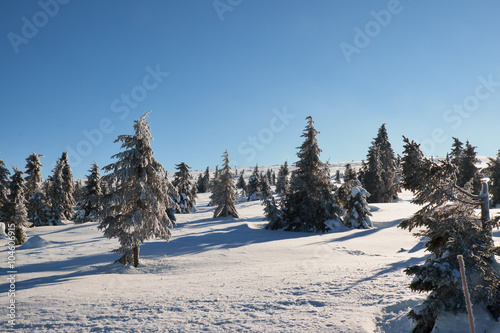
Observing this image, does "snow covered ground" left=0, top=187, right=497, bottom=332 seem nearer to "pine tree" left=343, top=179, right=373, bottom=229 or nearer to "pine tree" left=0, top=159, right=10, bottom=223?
"pine tree" left=343, top=179, right=373, bottom=229

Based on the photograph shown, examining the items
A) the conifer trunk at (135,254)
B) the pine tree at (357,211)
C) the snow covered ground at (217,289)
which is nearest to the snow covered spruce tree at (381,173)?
the pine tree at (357,211)

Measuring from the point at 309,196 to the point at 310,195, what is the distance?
27cm

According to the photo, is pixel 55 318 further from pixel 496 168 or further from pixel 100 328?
pixel 496 168

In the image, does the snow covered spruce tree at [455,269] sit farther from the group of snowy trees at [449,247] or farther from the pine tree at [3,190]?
the pine tree at [3,190]

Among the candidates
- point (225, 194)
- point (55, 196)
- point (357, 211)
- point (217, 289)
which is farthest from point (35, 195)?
point (357, 211)

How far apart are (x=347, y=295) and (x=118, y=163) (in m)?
12.0

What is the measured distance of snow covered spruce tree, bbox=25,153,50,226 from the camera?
1453 inches

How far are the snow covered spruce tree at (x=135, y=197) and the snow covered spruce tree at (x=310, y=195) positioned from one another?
15.5 m

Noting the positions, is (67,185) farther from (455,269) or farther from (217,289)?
(455,269)

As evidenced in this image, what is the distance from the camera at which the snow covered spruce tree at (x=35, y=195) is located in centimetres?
3691

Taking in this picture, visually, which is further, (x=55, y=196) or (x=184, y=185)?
(x=184, y=185)

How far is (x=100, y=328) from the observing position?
6.97m

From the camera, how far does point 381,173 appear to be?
49062mm

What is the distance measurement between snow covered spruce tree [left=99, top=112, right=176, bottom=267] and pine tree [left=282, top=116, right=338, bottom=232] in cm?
1551
